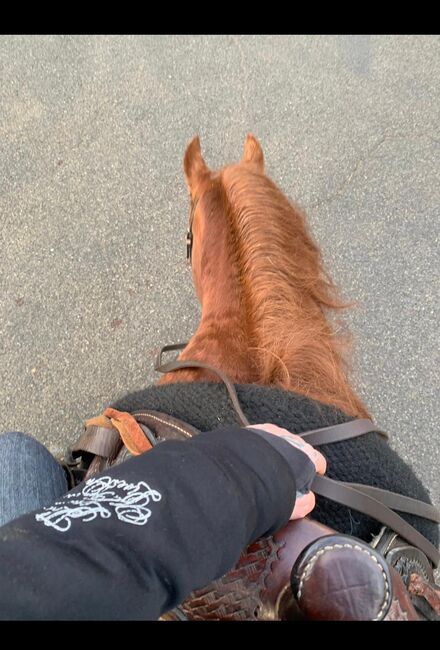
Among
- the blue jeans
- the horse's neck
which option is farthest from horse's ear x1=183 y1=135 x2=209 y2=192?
the blue jeans

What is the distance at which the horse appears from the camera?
1.75 ft

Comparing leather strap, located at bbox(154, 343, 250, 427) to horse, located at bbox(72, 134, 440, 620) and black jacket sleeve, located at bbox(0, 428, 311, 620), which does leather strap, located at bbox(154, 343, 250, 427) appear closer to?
horse, located at bbox(72, 134, 440, 620)

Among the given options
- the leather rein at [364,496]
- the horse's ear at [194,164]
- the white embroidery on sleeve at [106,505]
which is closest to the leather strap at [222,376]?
the leather rein at [364,496]

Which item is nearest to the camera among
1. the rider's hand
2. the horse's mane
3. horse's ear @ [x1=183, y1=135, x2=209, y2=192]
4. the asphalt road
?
the rider's hand

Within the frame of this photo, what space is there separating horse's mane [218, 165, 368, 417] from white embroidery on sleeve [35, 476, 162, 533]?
40 centimetres

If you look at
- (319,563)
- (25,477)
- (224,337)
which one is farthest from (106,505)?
(25,477)

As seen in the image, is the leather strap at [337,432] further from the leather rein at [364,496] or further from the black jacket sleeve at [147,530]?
the black jacket sleeve at [147,530]

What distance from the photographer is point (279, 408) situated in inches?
28.2

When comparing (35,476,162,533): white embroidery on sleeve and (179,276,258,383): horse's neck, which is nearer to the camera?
(35,476,162,533): white embroidery on sleeve

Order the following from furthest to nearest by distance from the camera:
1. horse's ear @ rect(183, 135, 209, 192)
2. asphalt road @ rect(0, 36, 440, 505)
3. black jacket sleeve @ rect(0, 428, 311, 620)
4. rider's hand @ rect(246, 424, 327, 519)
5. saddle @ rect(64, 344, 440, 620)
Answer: asphalt road @ rect(0, 36, 440, 505) < horse's ear @ rect(183, 135, 209, 192) < rider's hand @ rect(246, 424, 327, 519) < saddle @ rect(64, 344, 440, 620) < black jacket sleeve @ rect(0, 428, 311, 620)

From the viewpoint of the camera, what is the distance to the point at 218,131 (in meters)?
1.61

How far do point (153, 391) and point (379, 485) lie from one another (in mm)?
367
